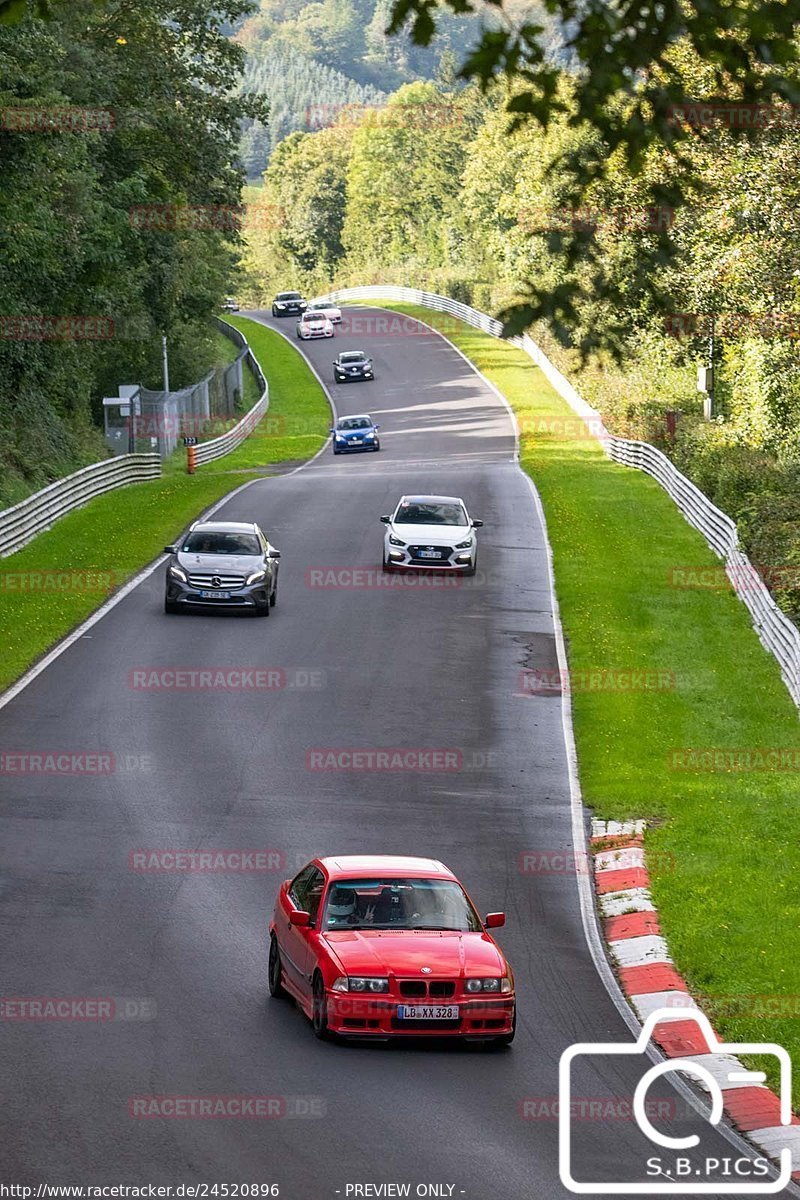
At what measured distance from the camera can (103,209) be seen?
47.1 metres

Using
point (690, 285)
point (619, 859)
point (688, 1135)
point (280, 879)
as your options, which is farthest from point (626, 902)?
point (690, 285)

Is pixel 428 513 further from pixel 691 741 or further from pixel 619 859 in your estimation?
pixel 619 859

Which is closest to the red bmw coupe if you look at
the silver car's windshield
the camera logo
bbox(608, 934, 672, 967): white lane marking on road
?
the camera logo

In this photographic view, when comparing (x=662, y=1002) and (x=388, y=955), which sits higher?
(x=388, y=955)

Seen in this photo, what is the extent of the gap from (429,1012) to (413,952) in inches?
20.2

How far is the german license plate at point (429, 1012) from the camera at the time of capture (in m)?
12.1

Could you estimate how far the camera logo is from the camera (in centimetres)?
969

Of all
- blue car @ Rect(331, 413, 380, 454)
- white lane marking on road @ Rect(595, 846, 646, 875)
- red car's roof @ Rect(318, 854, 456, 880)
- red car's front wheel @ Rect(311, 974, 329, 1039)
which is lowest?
blue car @ Rect(331, 413, 380, 454)

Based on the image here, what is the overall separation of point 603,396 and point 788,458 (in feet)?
62.8

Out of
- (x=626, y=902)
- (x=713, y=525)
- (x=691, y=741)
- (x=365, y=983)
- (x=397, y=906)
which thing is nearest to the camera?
(x=365, y=983)

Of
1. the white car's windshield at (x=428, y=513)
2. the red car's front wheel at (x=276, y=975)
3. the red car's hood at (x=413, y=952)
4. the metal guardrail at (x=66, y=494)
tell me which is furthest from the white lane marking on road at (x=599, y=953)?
the metal guardrail at (x=66, y=494)

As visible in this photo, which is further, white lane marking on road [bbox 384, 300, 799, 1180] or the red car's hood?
the red car's hood

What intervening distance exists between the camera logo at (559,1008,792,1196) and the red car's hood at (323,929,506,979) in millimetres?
915

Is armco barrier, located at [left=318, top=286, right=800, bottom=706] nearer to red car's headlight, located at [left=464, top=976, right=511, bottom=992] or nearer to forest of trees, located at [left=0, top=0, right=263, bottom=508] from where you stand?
red car's headlight, located at [left=464, top=976, right=511, bottom=992]
